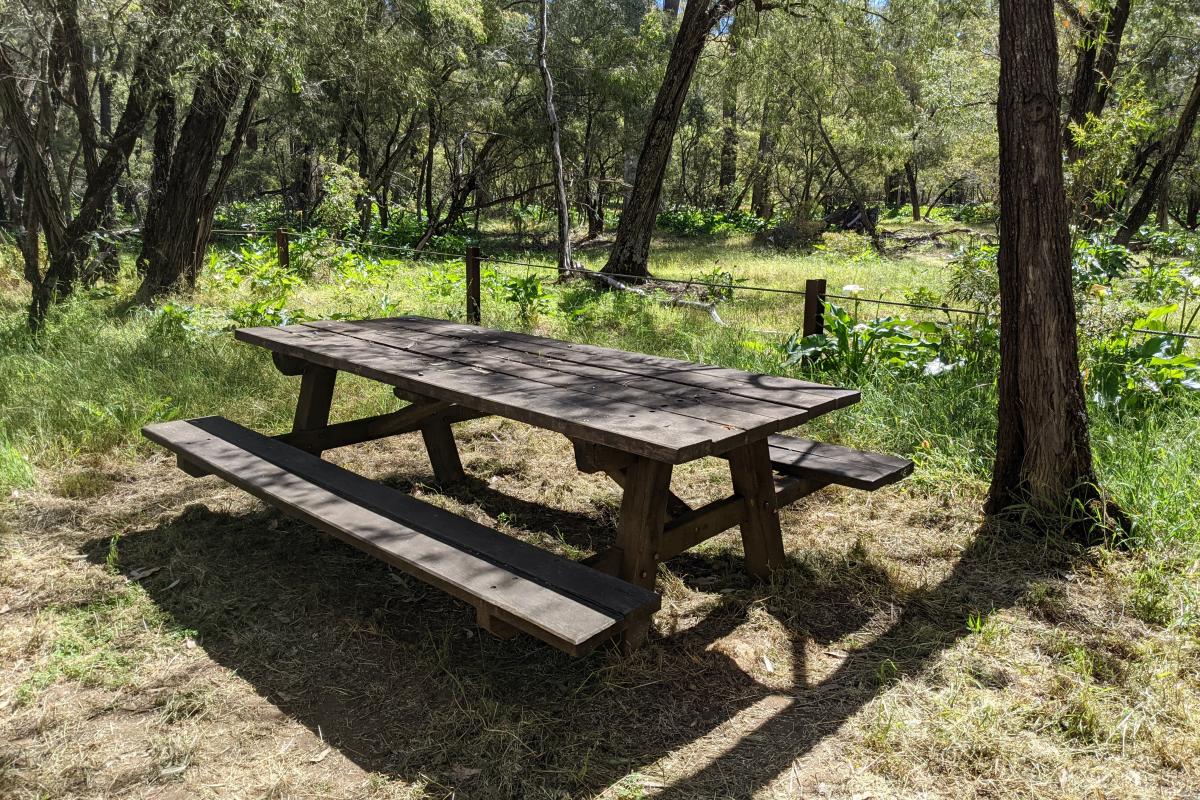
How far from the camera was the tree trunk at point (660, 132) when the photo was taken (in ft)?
33.7

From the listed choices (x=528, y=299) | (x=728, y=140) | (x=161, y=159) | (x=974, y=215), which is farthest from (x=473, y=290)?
(x=974, y=215)

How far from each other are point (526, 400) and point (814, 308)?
128 inches

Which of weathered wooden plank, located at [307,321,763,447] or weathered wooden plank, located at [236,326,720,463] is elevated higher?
weathered wooden plank, located at [307,321,763,447]

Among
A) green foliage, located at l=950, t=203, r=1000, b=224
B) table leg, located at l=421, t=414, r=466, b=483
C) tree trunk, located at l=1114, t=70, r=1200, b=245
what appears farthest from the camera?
green foliage, located at l=950, t=203, r=1000, b=224

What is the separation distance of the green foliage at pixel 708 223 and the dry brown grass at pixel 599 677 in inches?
811

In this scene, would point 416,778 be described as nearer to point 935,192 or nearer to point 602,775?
point 602,775

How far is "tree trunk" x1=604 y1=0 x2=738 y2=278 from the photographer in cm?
1027

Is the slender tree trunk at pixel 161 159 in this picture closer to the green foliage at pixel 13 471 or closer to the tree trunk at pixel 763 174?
the green foliage at pixel 13 471

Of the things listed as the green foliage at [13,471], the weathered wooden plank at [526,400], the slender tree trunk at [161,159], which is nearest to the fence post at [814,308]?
the weathered wooden plank at [526,400]

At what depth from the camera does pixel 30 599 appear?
3516mm

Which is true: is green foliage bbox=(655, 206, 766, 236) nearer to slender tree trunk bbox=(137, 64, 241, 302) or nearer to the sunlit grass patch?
slender tree trunk bbox=(137, 64, 241, 302)

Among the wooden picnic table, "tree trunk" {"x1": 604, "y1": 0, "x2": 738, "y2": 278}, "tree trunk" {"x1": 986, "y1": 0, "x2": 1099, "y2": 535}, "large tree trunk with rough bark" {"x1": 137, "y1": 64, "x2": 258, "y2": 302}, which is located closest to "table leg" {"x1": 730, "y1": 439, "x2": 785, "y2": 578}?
the wooden picnic table

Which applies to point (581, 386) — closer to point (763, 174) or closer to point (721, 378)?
point (721, 378)

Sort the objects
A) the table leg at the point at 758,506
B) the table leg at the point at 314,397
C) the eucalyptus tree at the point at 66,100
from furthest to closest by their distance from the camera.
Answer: the eucalyptus tree at the point at 66,100
the table leg at the point at 314,397
the table leg at the point at 758,506
